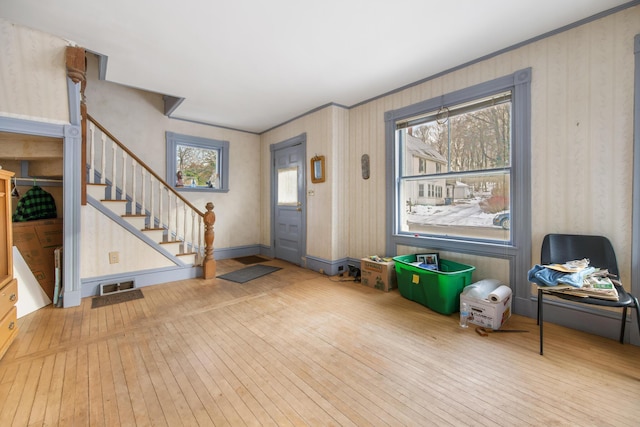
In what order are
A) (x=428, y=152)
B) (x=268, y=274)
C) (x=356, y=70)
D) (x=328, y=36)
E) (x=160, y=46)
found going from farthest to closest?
(x=268, y=274), (x=428, y=152), (x=356, y=70), (x=160, y=46), (x=328, y=36)

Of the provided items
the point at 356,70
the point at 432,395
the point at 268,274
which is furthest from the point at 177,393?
the point at 356,70

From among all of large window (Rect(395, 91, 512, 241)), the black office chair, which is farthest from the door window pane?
the black office chair

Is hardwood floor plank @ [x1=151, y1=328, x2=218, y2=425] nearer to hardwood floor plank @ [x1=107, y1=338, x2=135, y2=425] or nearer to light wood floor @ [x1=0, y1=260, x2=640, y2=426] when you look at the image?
light wood floor @ [x1=0, y1=260, x2=640, y2=426]

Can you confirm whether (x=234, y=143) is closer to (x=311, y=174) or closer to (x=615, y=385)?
(x=311, y=174)

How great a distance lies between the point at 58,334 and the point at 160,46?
2.85 meters

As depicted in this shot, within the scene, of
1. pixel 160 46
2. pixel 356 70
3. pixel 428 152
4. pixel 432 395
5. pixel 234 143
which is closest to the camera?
pixel 432 395

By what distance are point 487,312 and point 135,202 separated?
15.0ft

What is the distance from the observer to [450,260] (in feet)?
10.6

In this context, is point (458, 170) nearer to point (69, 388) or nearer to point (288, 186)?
point (288, 186)

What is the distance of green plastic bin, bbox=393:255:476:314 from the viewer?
8.86ft

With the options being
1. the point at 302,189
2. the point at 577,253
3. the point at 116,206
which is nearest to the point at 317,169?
the point at 302,189

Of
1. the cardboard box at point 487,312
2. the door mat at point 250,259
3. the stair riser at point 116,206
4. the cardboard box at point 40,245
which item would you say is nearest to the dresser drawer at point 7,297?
the cardboard box at point 40,245

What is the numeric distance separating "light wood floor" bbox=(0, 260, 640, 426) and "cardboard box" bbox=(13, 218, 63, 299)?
51 cm

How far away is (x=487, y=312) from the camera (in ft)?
7.97
